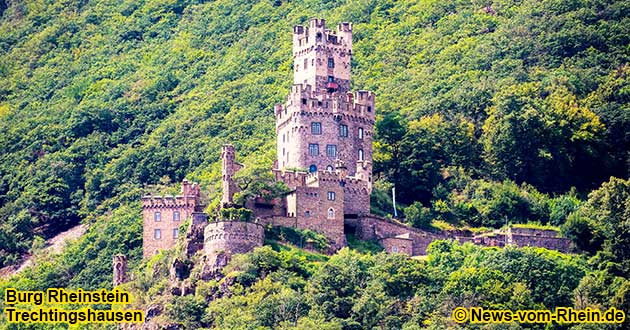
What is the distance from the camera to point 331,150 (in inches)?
4592

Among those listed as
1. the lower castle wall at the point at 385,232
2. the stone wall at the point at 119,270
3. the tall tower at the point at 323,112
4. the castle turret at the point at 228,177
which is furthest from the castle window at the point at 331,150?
the stone wall at the point at 119,270

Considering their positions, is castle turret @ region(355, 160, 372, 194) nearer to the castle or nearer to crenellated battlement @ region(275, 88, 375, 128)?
the castle

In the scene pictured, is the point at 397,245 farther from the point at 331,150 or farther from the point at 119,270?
the point at 119,270

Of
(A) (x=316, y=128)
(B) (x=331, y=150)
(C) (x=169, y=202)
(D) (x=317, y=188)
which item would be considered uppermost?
(A) (x=316, y=128)

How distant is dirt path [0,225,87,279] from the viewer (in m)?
128

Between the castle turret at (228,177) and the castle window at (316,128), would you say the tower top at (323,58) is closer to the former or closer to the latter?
the castle window at (316,128)

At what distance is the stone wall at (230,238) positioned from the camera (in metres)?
107

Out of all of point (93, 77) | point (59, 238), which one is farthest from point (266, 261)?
point (93, 77)

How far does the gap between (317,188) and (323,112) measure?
7231 millimetres

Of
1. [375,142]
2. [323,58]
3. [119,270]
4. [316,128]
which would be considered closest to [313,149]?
[316,128]

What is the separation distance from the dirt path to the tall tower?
19.2 metres

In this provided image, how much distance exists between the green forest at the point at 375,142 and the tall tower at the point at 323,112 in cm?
353

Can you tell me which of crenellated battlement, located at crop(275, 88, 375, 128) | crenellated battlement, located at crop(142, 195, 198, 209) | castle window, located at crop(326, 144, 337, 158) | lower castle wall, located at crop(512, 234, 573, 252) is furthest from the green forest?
crenellated battlement, located at crop(275, 88, 375, 128)

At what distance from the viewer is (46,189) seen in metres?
138
